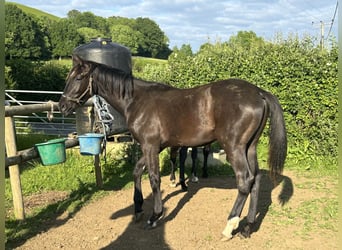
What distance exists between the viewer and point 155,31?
68562mm

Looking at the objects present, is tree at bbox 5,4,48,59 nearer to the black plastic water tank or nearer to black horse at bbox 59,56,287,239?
the black plastic water tank

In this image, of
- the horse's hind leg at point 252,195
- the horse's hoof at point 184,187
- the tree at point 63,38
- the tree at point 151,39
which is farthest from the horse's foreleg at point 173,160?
the tree at point 151,39

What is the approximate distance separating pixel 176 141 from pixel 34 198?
252 cm

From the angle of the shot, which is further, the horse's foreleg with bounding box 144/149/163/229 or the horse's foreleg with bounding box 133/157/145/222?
the horse's foreleg with bounding box 133/157/145/222

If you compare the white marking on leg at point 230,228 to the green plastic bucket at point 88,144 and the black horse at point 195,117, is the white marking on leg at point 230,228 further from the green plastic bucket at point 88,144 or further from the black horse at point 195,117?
the green plastic bucket at point 88,144

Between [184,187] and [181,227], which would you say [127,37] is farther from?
[181,227]

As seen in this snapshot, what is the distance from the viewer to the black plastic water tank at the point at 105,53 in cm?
666

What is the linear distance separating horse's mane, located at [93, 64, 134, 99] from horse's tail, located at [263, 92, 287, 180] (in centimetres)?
172

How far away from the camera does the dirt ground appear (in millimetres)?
3812

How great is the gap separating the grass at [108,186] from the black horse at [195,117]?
0.95m

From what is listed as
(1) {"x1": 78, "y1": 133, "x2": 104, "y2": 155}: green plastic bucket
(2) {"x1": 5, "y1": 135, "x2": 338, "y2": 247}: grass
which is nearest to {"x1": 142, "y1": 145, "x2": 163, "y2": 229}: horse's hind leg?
(1) {"x1": 78, "y1": 133, "x2": 104, "y2": 155}: green plastic bucket

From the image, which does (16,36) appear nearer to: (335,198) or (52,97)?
(52,97)

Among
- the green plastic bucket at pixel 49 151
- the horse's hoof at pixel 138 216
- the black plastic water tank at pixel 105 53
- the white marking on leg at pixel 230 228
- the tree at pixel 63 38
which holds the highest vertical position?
the tree at pixel 63 38

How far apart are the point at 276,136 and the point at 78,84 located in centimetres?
253
